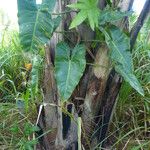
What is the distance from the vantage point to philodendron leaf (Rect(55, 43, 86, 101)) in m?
1.48

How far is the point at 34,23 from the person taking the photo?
134cm

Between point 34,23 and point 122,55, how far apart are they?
38 cm

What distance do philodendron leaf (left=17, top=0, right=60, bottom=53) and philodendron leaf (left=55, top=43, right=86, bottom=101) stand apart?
198mm

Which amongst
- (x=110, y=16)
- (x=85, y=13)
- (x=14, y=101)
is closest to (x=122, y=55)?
(x=110, y=16)

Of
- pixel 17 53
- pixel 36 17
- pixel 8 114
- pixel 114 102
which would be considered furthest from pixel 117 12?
pixel 17 53

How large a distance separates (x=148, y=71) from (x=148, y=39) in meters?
0.32

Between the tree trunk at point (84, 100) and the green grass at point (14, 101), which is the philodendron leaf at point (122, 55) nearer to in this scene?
the tree trunk at point (84, 100)

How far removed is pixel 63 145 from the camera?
1756 millimetres

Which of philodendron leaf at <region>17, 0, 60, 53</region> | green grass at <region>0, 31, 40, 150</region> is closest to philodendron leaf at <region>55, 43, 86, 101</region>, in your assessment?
philodendron leaf at <region>17, 0, 60, 53</region>

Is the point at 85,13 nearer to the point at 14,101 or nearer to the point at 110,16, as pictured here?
the point at 110,16

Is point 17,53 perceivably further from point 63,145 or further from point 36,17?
point 36,17

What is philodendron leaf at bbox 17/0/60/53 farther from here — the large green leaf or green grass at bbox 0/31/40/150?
green grass at bbox 0/31/40/150

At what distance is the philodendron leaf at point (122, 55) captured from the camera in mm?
1485

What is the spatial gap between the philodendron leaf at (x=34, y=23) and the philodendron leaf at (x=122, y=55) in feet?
→ 0.80
